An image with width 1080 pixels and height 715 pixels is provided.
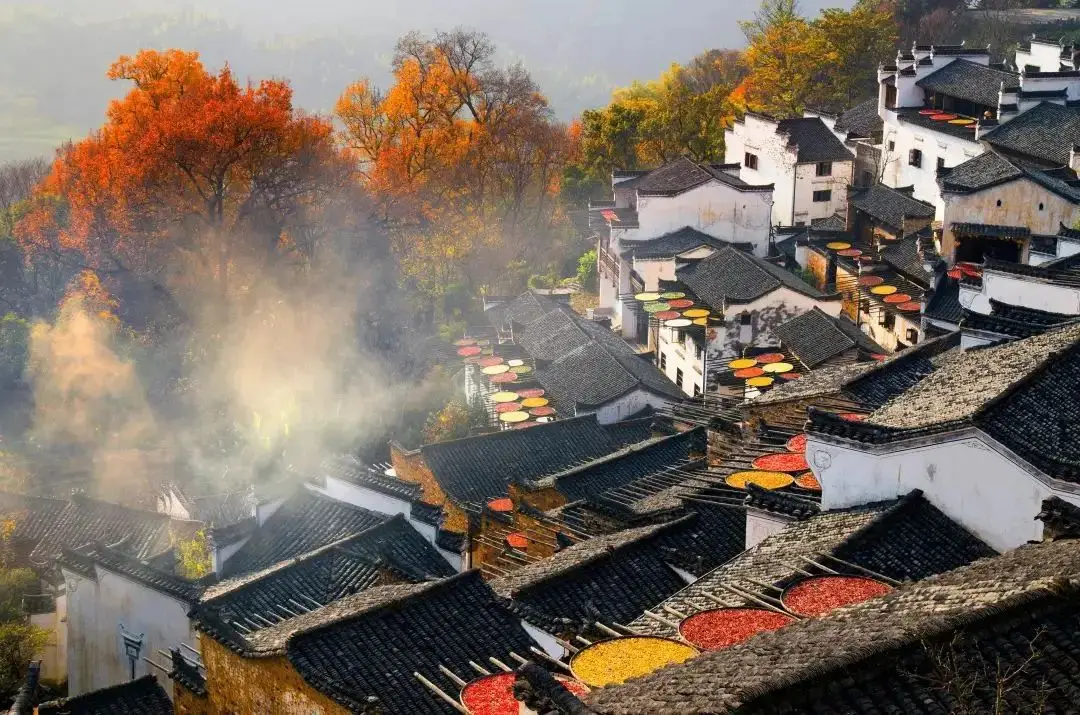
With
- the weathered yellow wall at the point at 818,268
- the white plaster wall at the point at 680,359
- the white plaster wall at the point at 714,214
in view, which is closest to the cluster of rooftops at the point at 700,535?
the white plaster wall at the point at 680,359

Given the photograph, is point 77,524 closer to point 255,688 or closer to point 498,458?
point 498,458

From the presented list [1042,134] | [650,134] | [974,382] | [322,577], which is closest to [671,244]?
[650,134]

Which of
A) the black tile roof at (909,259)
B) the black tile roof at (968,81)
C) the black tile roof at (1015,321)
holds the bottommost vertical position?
the black tile roof at (909,259)

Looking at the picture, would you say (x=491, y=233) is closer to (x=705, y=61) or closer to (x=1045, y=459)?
(x=705, y=61)

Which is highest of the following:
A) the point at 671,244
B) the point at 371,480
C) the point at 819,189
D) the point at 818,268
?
the point at 819,189

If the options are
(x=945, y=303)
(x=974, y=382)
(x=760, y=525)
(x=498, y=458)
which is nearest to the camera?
(x=974, y=382)

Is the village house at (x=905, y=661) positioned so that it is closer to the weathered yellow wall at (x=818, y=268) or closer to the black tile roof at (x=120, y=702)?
the black tile roof at (x=120, y=702)

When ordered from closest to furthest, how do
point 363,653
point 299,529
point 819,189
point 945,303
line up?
point 363,653, point 299,529, point 945,303, point 819,189
